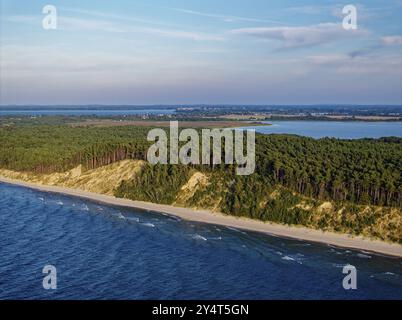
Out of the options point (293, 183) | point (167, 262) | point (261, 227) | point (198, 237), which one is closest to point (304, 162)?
point (293, 183)

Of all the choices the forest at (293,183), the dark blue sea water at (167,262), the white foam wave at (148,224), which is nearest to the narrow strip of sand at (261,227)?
the forest at (293,183)

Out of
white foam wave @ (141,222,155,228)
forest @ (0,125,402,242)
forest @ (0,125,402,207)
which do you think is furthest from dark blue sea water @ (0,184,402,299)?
forest @ (0,125,402,207)

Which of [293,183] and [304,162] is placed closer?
[293,183]

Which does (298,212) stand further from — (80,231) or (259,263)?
(80,231)

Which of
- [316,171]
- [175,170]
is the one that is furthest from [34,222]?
[316,171]

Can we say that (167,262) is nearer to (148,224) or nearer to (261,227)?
(148,224)

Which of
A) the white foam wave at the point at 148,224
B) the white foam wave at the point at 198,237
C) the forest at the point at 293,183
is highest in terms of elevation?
the forest at the point at 293,183

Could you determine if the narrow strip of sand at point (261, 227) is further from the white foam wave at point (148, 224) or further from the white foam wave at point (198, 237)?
the white foam wave at point (198, 237)
